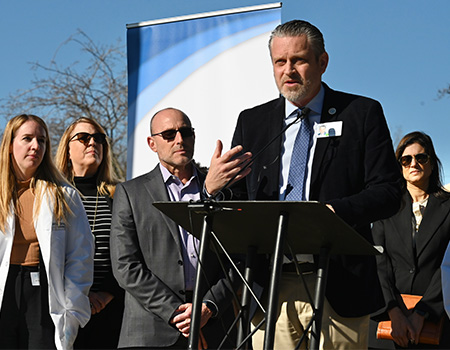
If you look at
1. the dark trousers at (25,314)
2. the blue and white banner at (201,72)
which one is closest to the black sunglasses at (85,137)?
the blue and white banner at (201,72)

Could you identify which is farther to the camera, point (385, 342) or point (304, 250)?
point (385, 342)

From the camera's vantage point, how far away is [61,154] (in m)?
5.29

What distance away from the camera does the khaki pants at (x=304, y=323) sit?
288cm

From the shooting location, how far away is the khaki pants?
2.88 m

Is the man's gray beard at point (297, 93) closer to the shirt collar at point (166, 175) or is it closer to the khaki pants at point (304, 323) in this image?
the khaki pants at point (304, 323)

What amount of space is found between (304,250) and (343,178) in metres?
0.40

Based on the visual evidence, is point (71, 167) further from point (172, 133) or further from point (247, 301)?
point (247, 301)

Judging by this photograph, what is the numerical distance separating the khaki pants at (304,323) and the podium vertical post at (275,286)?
1.91 feet

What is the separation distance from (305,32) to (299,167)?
589 millimetres

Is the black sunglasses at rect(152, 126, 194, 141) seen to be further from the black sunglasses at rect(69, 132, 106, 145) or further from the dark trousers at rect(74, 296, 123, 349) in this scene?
the dark trousers at rect(74, 296, 123, 349)

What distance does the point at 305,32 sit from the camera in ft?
9.84

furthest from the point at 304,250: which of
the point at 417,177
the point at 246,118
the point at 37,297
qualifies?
the point at 417,177

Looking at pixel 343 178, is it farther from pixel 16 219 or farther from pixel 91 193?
pixel 91 193

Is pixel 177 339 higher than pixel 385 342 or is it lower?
higher
